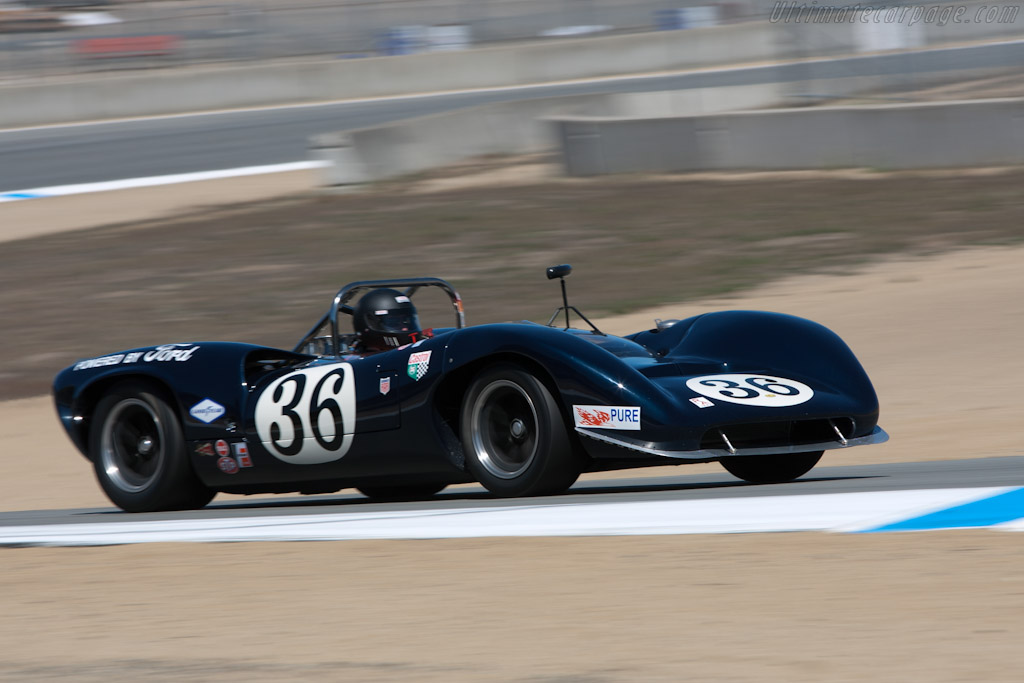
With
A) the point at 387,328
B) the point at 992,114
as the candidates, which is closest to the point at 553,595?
the point at 387,328

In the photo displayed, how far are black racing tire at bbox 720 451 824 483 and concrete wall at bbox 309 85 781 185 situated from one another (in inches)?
572

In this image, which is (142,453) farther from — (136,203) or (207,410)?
(136,203)

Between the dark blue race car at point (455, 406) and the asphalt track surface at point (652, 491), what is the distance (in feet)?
0.43

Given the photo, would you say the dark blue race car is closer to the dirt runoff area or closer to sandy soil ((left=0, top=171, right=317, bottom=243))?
the dirt runoff area

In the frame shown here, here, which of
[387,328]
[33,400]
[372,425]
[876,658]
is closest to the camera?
[876,658]

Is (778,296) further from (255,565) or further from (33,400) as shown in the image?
(255,565)

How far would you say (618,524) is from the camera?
5.69 metres

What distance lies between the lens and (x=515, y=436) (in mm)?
6441

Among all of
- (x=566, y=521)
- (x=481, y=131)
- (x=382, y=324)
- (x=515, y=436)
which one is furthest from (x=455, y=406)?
(x=481, y=131)

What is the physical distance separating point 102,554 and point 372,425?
1353 millimetres

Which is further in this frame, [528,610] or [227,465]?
[227,465]

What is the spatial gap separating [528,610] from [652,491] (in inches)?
95.6

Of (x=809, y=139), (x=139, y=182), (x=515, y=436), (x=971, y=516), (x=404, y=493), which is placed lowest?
(x=404, y=493)

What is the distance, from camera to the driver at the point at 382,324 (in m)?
7.45
